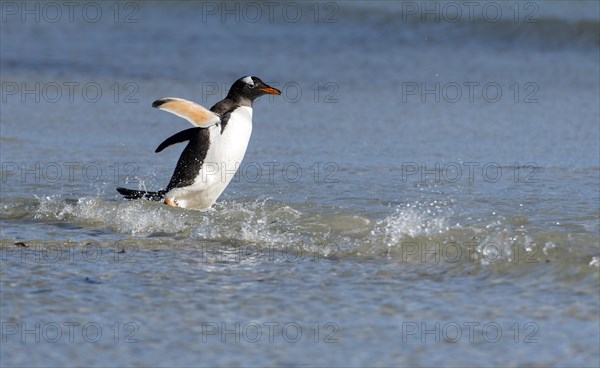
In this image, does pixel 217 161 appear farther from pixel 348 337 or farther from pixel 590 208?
pixel 348 337

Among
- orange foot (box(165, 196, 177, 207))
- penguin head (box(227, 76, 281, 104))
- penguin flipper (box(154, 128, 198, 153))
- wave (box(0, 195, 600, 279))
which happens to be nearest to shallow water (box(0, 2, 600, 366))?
wave (box(0, 195, 600, 279))

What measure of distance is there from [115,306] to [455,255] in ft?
5.89

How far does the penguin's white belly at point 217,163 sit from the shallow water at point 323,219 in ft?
0.60

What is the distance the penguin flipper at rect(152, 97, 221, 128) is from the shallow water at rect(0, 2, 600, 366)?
57 centimetres

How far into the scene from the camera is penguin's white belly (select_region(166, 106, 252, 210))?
23.2ft

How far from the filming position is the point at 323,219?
6.46 m

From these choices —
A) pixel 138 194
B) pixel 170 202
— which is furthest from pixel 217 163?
pixel 138 194

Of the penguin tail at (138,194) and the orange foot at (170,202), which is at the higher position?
the penguin tail at (138,194)

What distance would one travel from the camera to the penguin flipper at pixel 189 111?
6.73 metres

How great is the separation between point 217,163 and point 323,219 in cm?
96

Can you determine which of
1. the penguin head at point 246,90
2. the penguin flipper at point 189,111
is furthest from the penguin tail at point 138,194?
the penguin head at point 246,90

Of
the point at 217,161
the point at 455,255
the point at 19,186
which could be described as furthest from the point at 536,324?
the point at 19,186

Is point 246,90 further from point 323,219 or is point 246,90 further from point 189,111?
point 323,219

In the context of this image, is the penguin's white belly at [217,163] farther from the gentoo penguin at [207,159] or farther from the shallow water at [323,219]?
the shallow water at [323,219]
